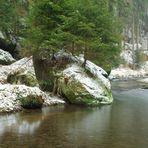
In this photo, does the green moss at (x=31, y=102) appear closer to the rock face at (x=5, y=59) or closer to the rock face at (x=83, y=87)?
the rock face at (x=83, y=87)

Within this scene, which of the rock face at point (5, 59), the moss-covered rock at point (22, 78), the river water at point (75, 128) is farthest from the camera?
the rock face at point (5, 59)

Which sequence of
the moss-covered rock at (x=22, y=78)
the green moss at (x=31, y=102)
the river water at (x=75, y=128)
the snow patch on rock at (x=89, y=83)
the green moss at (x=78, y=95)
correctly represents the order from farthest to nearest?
the snow patch on rock at (x=89, y=83) < the green moss at (x=78, y=95) < the moss-covered rock at (x=22, y=78) < the green moss at (x=31, y=102) < the river water at (x=75, y=128)

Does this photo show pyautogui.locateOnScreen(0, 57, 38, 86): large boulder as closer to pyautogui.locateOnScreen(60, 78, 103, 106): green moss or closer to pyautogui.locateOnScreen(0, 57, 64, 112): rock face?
pyautogui.locateOnScreen(0, 57, 64, 112): rock face

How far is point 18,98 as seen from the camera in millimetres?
17953

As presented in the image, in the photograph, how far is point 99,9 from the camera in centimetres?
2516

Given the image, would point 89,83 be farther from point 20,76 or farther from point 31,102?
point 31,102

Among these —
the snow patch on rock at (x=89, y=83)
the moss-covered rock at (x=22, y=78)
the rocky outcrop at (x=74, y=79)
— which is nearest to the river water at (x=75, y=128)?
the rocky outcrop at (x=74, y=79)

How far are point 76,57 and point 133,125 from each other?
11.5 metres

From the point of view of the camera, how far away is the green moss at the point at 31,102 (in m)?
18.0

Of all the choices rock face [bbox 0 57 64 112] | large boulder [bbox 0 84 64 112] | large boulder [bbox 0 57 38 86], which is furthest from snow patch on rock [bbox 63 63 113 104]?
large boulder [bbox 0 84 64 112]

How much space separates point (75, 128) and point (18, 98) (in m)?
5.05

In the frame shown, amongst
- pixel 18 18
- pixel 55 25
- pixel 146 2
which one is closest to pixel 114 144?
pixel 55 25

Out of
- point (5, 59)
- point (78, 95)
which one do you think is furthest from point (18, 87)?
point (5, 59)

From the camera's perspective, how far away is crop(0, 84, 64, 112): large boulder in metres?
17.4
